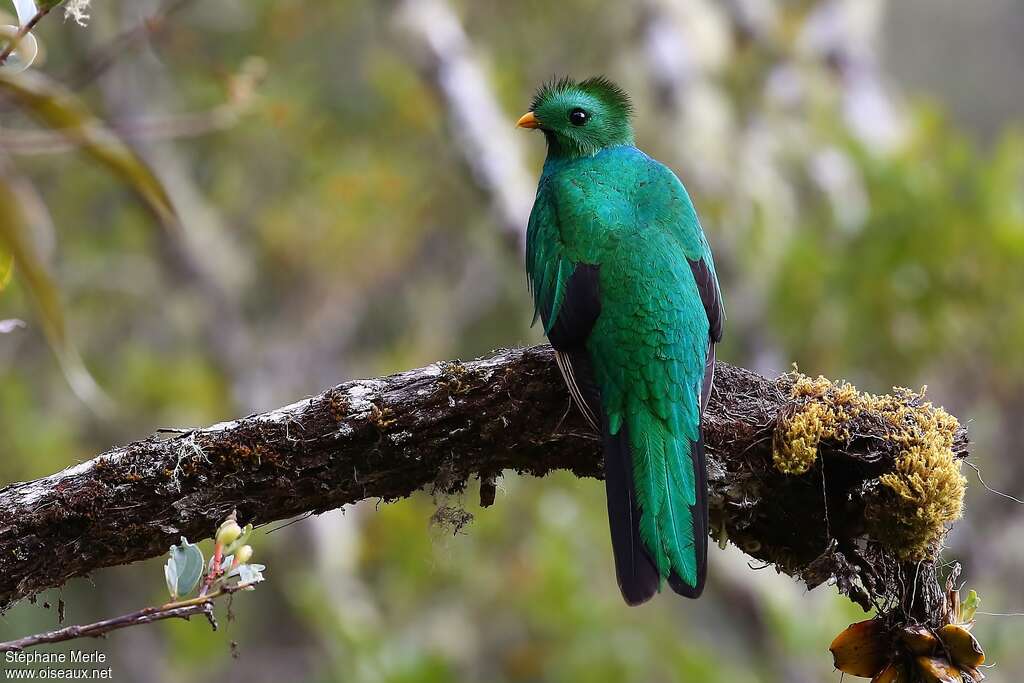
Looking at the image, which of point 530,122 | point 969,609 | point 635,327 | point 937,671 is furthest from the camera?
point 530,122

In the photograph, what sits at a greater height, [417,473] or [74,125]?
[74,125]

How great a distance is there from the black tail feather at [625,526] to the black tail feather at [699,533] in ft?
0.19

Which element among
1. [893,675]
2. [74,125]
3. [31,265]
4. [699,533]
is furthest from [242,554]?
[893,675]

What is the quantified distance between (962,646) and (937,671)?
0.08m

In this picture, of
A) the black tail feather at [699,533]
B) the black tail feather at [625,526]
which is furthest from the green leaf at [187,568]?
the black tail feather at [699,533]

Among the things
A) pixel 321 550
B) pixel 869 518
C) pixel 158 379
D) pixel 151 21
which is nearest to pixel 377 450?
pixel 869 518

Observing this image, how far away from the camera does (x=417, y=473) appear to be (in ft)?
8.98

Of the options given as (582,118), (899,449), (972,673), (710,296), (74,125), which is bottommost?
(972,673)

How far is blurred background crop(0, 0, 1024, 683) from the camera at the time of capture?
6.59 metres

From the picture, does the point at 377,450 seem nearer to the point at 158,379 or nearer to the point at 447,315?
the point at 158,379

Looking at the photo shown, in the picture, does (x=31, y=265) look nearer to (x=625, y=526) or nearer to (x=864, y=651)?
(x=625, y=526)

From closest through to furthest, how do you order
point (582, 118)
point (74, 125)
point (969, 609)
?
point (74, 125) < point (969, 609) < point (582, 118)

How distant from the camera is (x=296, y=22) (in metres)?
10.4

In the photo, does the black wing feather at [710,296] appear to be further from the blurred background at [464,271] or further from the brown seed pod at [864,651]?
the blurred background at [464,271]
